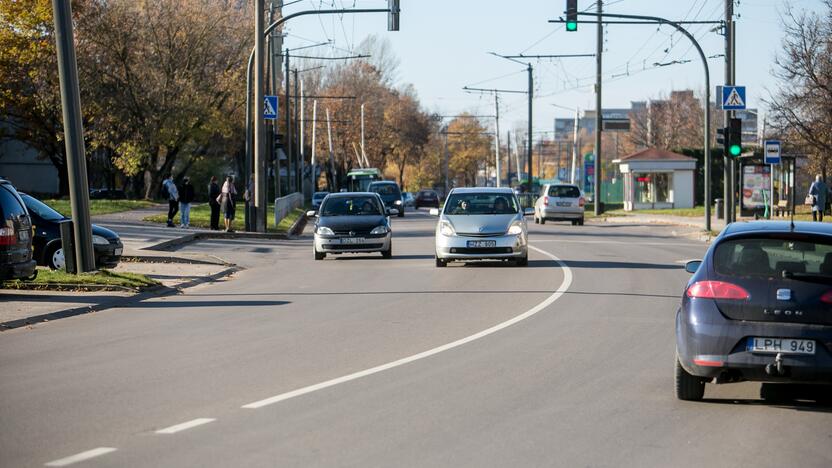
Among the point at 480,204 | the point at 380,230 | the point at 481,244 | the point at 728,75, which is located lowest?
the point at 481,244

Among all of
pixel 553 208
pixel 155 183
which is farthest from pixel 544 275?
pixel 155 183

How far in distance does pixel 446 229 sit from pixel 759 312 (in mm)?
14583

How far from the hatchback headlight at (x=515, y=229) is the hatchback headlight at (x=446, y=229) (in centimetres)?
111

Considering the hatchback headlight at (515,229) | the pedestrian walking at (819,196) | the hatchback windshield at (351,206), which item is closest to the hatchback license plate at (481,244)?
the hatchback headlight at (515,229)

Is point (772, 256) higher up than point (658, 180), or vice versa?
point (658, 180)

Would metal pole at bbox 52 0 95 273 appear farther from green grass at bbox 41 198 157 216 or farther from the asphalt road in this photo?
green grass at bbox 41 198 157 216

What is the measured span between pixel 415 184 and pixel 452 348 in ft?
395

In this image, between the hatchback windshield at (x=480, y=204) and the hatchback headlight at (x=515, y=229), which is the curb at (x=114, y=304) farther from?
the hatchback headlight at (x=515, y=229)

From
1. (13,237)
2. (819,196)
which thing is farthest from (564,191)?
(13,237)

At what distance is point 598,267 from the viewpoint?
23266 mm

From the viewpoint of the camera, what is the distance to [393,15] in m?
29.0

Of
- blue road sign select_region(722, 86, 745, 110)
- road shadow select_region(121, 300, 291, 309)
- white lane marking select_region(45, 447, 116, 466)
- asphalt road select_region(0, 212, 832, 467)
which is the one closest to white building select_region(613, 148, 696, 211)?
blue road sign select_region(722, 86, 745, 110)

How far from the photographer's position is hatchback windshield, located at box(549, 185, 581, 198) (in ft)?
156

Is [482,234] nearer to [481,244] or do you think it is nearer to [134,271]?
[481,244]
